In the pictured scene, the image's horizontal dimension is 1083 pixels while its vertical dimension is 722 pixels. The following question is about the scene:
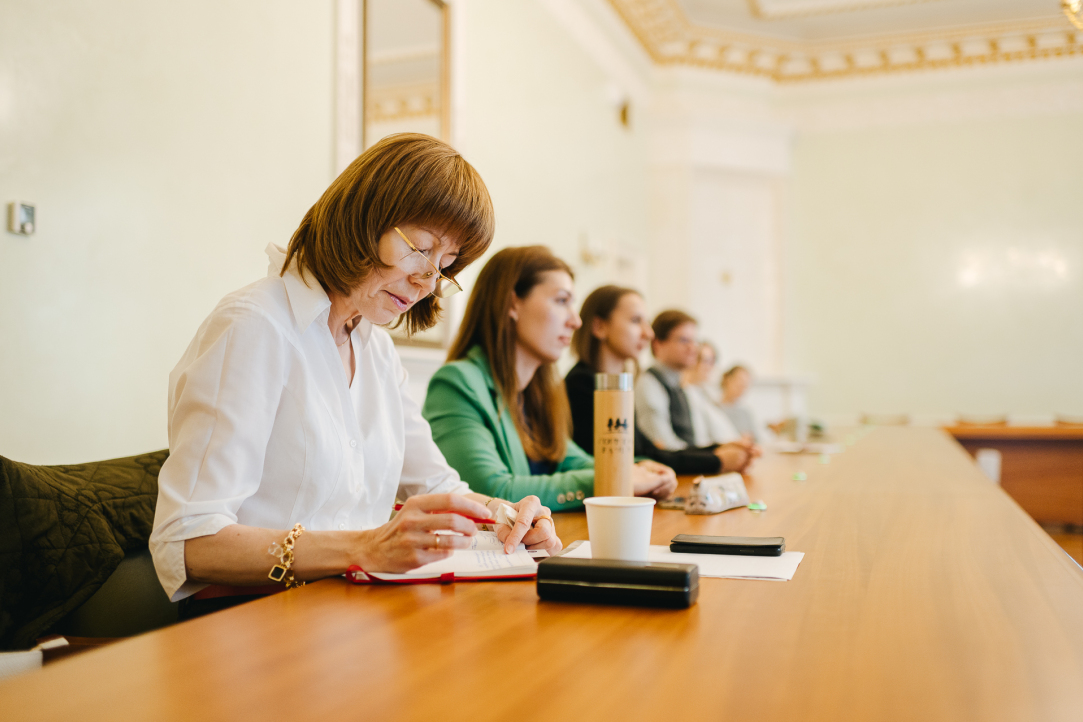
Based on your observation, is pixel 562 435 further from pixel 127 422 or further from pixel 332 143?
pixel 332 143

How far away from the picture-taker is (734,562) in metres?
1.09

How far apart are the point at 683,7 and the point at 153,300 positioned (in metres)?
5.12

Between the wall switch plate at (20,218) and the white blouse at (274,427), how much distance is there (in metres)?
0.68

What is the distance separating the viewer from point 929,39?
645 cm

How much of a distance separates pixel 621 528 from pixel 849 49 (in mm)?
6740

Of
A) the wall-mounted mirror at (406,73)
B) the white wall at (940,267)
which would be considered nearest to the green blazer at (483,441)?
the wall-mounted mirror at (406,73)

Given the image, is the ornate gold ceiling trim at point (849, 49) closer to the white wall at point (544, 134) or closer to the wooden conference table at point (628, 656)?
the white wall at point (544, 134)

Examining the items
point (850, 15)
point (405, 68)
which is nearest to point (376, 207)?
point (405, 68)

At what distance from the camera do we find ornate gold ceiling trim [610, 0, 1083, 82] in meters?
6.24

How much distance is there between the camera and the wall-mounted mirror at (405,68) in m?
2.85

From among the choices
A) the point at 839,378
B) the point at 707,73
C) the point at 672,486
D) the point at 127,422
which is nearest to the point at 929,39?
the point at 707,73

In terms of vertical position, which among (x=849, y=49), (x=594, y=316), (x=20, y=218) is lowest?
(x=594, y=316)

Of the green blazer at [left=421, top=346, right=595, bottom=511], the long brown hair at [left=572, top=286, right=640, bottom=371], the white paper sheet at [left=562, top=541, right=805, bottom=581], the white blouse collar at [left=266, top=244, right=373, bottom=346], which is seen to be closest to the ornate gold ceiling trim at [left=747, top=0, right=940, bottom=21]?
the long brown hair at [left=572, top=286, right=640, bottom=371]

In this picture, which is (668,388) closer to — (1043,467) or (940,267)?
(1043,467)
